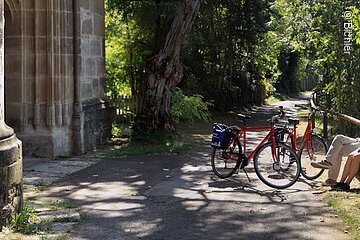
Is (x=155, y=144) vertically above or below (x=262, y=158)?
below

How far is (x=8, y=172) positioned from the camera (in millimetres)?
6176

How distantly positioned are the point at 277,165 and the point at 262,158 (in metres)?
0.30

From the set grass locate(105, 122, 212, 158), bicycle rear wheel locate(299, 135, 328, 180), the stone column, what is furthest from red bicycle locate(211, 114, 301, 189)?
the stone column

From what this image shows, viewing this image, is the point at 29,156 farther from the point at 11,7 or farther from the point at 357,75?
the point at 357,75

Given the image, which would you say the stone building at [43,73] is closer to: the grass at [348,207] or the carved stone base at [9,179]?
the carved stone base at [9,179]

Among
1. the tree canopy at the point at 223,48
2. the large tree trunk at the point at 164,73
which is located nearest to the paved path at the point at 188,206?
the large tree trunk at the point at 164,73

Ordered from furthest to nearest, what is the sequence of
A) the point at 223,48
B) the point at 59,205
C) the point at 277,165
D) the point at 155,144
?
the point at 223,48 < the point at 155,144 < the point at 277,165 < the point at 59,205

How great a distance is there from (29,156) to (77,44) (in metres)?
2.51

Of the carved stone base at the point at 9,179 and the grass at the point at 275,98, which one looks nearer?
the carved stone base at the point at 9,179

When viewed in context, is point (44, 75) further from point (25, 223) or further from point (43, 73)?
point (25, 223)

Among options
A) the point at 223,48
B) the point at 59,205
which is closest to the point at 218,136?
the point at 59,205

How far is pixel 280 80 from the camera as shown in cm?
4703

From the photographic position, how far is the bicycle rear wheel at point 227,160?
9.23 m

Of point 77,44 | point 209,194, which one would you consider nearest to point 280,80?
point 77,44
